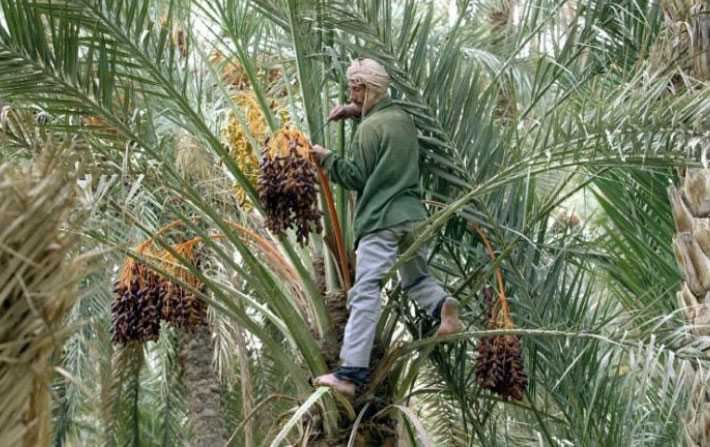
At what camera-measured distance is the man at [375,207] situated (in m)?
6.08

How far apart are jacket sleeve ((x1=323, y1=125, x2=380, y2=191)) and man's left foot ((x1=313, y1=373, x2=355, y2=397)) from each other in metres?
0.93

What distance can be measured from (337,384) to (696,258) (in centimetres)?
177

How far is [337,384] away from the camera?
6039mm

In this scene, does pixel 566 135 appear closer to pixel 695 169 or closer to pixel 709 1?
pixel 695 169

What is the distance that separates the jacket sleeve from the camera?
20.0 ft

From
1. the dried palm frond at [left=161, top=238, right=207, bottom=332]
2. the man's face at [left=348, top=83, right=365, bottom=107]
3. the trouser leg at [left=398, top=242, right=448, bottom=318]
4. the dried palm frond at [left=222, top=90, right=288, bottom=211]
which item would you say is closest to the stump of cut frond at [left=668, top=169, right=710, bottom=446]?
the trouser leg at [left=398, top=242, right=448, bottom=318]

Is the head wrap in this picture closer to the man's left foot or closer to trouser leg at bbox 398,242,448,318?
trouser leg at bbox 398,242,448,318

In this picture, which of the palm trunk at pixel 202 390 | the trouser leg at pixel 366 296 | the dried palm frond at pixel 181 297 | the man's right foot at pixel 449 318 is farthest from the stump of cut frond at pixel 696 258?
the palm trunk at pixel 202 390

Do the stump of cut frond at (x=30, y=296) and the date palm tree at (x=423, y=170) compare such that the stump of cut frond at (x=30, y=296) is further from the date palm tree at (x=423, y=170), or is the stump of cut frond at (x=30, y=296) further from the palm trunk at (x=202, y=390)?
the palm trunk at (x=202, y=390)

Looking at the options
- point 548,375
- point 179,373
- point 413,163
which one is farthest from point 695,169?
point 179,373

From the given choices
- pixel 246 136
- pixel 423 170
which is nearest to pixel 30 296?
pixel 246 136

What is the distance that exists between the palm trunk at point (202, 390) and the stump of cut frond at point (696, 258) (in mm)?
5431

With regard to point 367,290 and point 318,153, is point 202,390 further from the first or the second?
point 318,153

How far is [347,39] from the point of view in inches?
280
